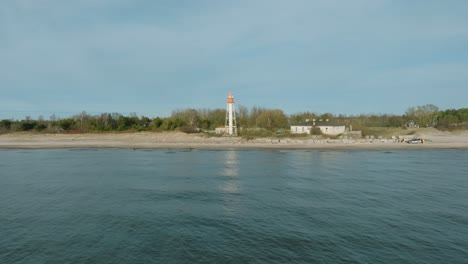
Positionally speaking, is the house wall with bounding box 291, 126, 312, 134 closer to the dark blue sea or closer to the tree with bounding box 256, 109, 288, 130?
the tree with bounding box 256, 109, 288, 130

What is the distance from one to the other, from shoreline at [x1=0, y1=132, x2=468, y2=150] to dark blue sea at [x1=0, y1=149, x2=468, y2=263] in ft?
94.2

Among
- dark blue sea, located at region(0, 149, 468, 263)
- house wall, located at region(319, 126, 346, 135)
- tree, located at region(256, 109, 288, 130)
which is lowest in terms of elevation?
dark blue sea, located at region(0, 149, 468, 263)

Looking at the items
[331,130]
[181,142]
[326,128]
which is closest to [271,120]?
[326,128]

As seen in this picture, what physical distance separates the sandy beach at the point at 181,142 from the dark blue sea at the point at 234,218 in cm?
2942

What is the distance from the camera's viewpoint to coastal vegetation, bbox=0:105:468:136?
255 feet

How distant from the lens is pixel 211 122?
296ft

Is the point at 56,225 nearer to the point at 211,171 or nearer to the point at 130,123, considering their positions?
the point at 211,171

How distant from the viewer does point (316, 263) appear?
10.1 metres

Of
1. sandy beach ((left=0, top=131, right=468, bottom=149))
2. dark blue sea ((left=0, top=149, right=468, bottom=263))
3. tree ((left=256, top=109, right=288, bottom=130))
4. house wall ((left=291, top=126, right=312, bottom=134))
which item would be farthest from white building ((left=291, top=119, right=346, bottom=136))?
dark blue sea ((left=0, top=149, right=468, bottom=263))

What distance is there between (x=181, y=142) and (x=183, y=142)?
52 centimetres

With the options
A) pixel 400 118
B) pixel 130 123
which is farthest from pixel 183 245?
pixel 400 118

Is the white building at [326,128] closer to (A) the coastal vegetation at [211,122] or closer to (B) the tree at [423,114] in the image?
(A) the coastal vegetation at [211,122]

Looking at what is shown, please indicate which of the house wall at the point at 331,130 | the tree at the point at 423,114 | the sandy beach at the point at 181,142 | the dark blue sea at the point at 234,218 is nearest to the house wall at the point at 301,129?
the house wall at the point at 331,130

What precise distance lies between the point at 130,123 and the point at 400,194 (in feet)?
248
